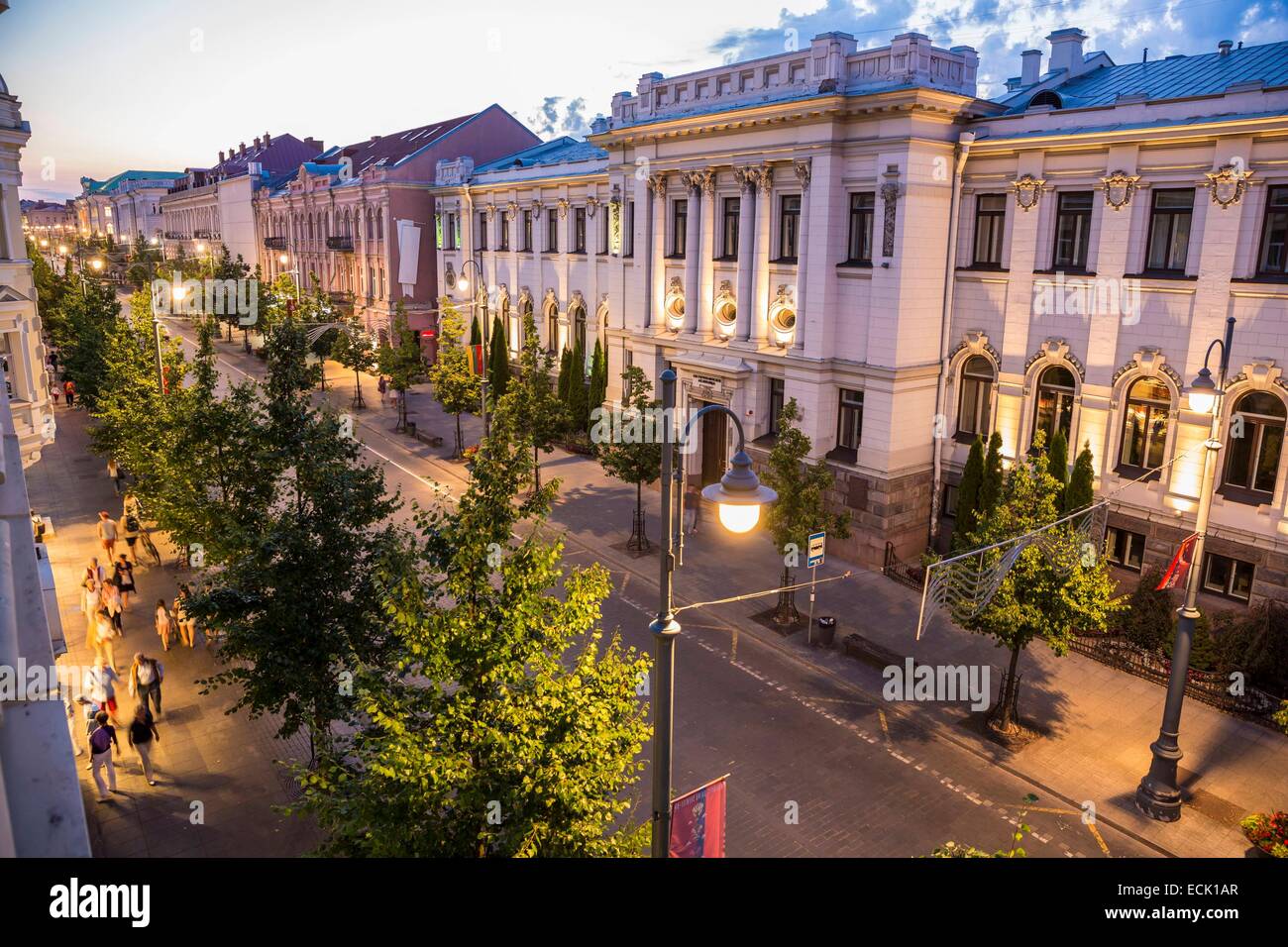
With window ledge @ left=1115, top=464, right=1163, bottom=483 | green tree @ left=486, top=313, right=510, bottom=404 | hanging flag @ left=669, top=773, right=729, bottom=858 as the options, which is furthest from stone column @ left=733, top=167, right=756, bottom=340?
hanging flag @ left=669, top=773, right=729, bottom=858

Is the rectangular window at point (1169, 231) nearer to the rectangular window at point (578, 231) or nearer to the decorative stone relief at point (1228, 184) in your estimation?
the decorative stone relief at point (1228, 184)

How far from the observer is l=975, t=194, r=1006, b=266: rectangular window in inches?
1001

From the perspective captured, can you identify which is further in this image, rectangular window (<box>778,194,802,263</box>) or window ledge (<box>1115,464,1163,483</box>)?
rectangular window (<box>778,194,802,263</box>)

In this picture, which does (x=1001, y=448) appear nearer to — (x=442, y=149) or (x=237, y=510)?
(x=237, y=510)

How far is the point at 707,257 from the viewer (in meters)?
31.3

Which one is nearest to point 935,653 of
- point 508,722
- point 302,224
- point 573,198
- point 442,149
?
point 508,722

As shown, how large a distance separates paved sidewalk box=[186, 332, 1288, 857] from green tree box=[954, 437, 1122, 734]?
2.02 meters

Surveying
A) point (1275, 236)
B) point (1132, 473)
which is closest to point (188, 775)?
point (1132, 473)

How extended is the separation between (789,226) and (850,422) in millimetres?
6621

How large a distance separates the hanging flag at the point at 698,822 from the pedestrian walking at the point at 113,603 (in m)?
17.0

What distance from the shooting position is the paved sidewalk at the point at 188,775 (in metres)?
14.2

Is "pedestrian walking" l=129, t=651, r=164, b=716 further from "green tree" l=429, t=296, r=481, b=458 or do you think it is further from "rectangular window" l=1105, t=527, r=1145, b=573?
"rectangular window" l=1105, t=527, r=1145, b=573

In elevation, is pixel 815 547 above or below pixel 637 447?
below

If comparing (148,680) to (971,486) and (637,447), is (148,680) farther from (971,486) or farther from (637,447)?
(971,486)
